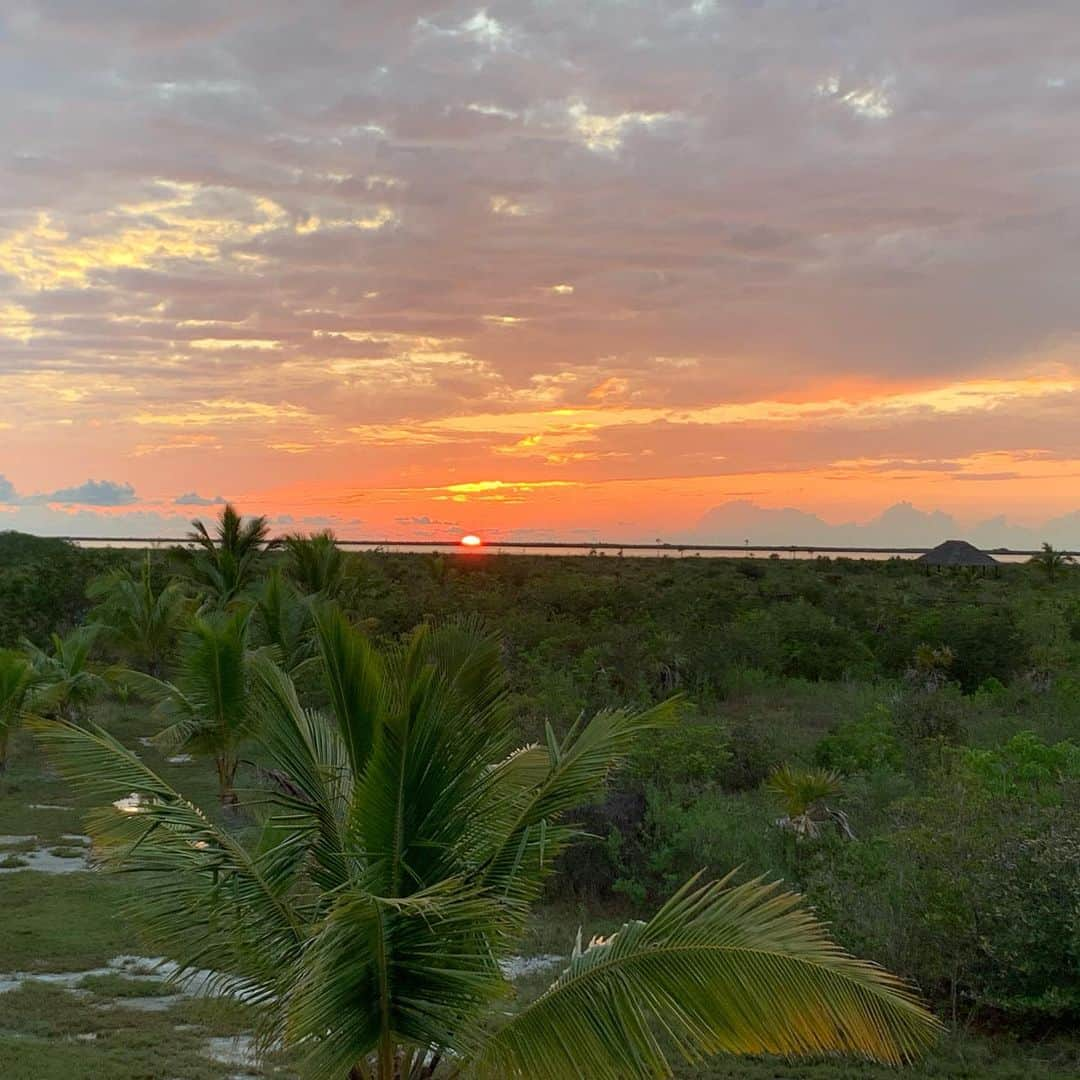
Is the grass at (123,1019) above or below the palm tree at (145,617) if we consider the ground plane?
below

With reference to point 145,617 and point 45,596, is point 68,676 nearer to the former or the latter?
point 145,617

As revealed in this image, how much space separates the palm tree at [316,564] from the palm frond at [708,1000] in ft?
82.2

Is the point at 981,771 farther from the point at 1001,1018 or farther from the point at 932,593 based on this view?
the point at 932,593

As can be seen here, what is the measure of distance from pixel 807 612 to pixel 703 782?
16.7m

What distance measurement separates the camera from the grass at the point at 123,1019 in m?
8.69

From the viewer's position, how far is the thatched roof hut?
5847cm

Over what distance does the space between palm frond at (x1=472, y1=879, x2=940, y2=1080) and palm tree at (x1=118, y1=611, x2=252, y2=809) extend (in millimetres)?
11358

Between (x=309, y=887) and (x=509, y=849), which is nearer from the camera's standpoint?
(x=509, y=849)

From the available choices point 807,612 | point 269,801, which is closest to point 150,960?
point 269,801

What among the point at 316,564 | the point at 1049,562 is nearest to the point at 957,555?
the point at 1049,562

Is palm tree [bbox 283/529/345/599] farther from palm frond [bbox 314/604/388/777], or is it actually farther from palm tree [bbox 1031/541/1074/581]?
palm tree [bbox 1031/541/1074/581]

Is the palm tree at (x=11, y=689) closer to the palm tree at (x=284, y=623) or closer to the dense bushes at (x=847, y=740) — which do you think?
the palm tree at (x=284, y=623)

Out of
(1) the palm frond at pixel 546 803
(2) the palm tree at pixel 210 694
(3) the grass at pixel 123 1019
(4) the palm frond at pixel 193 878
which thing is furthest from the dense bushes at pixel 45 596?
(1) the palm frond at pixel 546 803

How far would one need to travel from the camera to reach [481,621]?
6750mm
